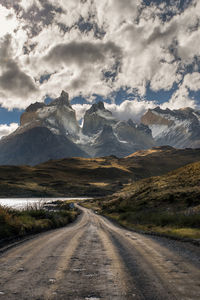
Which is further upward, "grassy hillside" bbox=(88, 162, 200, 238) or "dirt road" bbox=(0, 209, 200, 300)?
"grassy hillside" bbox=(88, 162, 200, 238)

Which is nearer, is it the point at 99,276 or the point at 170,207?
the point at 99,276

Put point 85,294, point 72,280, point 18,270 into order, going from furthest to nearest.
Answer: point 18,270
point 72,280
point 85,294

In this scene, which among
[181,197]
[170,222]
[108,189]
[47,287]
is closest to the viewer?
[47,287]

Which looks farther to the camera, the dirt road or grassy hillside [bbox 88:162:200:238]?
grassy hillside [bbox 88:162:200:238]

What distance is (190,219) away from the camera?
949 inches

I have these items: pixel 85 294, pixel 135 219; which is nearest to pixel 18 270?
pixel 85 294

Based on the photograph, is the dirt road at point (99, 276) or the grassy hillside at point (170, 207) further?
the grassy hillside at point (170, 207)

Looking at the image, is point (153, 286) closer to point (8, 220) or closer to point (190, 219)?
point (8, 220)

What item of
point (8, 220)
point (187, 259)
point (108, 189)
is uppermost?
point (108, 189)

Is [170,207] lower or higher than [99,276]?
higher

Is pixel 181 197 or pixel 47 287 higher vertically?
pixel 181 197

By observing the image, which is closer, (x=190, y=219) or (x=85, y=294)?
(x=85, y=294)

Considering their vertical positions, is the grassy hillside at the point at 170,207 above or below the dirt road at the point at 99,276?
above

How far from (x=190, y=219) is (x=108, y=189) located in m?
170
